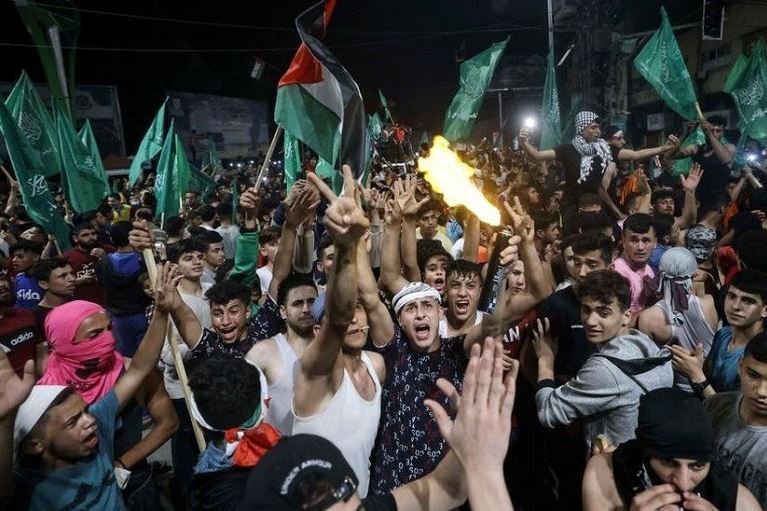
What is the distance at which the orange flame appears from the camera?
3119 millimetres

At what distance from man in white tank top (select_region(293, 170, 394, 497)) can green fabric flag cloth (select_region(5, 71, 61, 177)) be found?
6901mm

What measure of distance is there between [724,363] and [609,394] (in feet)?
3.20

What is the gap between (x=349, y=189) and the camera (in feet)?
8.77

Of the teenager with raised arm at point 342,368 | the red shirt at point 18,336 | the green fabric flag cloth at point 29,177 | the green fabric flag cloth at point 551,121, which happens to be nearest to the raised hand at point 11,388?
the teenager with raised arm at point 342,368

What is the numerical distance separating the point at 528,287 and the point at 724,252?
2530mm

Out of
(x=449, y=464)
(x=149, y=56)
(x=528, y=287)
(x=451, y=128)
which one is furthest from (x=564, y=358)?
(x=149, y=56)

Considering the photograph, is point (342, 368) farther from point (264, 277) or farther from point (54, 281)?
point (54, 281)

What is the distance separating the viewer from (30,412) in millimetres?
2412

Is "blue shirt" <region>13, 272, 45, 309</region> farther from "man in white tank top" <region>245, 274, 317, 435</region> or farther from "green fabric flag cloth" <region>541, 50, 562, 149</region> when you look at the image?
"green fabric flag cloth" <region>541, 50, 562, 149</region>

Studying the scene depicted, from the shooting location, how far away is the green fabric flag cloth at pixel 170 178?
8523 millimetres

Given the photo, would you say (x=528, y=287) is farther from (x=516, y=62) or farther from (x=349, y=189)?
(x=516, y=62)

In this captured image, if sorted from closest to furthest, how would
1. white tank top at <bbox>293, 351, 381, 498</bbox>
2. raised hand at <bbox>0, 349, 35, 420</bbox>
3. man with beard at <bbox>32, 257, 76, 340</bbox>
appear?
raised hand at <bbox>0, 349, 35, 420</bbox> → white tank top at <bbox>293, 351, 381, 498</bbox> → man with beard at <bbox>32, 257, 76, 340</bbox>

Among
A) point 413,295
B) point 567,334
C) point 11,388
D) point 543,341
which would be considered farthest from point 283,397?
point 567,334

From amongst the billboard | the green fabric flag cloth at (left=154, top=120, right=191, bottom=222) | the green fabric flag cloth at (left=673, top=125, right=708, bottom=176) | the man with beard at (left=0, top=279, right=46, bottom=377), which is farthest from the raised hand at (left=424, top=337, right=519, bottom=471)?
the billboard
